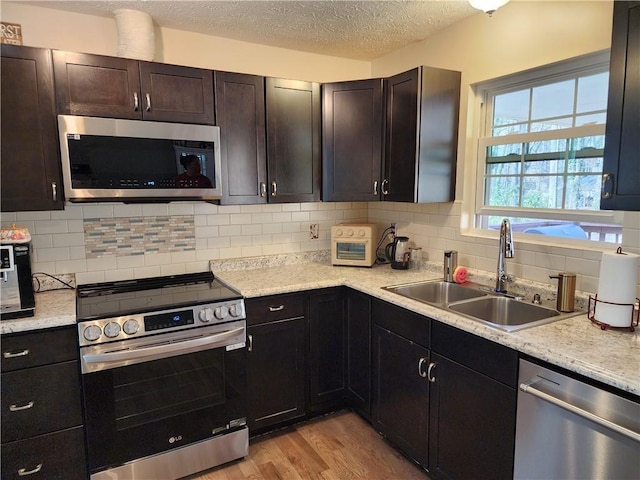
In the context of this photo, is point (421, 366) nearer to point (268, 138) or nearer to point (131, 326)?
point (131, 326)

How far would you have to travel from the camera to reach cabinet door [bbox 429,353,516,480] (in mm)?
1658

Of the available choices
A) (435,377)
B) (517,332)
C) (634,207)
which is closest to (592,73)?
(634,207)

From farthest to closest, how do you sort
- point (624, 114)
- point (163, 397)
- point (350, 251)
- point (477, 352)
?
1. point (350, 251)
2. point (163, 397)
3. point (477, 352)
4. point (624, 114)

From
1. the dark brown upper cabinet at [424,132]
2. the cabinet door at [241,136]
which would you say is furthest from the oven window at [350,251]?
the cabinet door at [241,136]

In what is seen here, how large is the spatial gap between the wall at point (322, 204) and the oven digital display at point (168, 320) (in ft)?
2.34

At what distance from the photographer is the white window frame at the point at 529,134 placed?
202 cm

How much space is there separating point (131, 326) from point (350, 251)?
5.20 ft

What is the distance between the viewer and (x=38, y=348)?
1.87m

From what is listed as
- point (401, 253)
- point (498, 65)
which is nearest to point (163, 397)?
point (401, 253)

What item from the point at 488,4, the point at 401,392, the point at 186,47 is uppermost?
the point at 186,47

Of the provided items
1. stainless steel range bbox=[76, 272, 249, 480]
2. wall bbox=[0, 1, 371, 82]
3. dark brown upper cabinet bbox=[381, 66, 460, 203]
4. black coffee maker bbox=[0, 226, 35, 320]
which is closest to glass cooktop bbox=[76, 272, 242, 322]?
stainless steel range bbox=[76, 272, 249, 480]

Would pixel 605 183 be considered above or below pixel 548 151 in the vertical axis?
below

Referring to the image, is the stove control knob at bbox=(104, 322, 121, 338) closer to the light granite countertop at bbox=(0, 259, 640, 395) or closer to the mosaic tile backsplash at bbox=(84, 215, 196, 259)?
the light granite countertop at bbox=(0, 259, 640, 395)

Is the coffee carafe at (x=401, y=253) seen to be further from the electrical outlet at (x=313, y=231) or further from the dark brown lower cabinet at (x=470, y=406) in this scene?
the dark brown lower cabinet at (x=470, y=406)
